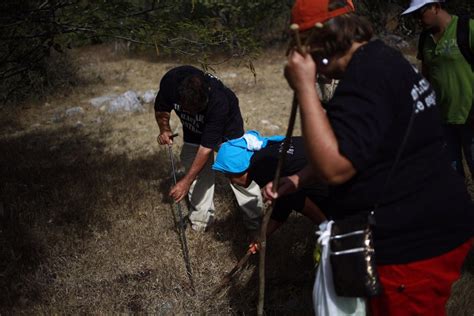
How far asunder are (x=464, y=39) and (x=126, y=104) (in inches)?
299

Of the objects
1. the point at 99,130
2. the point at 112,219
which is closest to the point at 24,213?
the point at 112,219

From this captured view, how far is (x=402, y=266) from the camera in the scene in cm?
166

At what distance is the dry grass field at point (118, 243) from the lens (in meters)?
3.19

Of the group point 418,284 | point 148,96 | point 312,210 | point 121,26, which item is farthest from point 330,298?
point 148,96

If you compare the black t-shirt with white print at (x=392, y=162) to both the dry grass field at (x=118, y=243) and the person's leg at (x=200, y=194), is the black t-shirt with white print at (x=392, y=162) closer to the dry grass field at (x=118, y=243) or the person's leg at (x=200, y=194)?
the dry grass field at (x=118, y=243)

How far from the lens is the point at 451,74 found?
341cm

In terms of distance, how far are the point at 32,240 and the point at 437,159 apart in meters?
3.55

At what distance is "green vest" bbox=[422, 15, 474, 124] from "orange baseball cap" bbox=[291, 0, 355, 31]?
210 cm

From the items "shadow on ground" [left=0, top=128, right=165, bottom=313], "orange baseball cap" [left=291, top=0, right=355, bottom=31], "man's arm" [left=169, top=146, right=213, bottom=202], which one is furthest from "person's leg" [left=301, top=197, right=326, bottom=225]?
"shadow on ground" [left=0, top=128, right=165, bottom=313]

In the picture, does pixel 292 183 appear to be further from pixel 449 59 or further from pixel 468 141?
pixel 468 141

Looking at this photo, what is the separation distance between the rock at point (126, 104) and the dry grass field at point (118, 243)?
6.77 ft

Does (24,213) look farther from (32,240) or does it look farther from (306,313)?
(306,313)

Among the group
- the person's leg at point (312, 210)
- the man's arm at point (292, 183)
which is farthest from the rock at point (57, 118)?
the man's arm at point (292, 183)

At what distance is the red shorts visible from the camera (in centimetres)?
167
